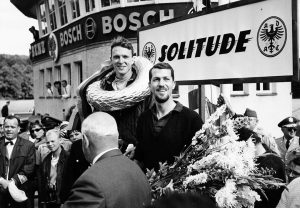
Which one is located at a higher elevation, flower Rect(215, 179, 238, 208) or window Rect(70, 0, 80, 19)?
window Rect(70, 0, 80, 19)

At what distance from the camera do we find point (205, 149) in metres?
3.17

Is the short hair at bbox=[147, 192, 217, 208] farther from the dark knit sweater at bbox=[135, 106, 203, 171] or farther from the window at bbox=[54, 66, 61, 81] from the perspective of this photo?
the window at bbox=[54, 66, 61, 81]

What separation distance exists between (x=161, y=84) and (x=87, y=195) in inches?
54.7

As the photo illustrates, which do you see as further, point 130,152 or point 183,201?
point 130,152

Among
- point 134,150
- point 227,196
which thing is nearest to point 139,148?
point 134,150

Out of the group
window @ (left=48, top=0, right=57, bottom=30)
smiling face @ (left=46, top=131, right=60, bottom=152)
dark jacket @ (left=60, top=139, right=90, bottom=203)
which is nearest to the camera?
dark jacket @ (left=60, top=139, right=90, bottom=203)

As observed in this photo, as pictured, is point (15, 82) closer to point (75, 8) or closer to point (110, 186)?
point (75, 8)

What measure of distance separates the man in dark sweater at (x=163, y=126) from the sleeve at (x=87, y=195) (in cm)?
115

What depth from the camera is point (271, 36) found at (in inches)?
147

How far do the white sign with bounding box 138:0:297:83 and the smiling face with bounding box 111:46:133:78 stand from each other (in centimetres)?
77

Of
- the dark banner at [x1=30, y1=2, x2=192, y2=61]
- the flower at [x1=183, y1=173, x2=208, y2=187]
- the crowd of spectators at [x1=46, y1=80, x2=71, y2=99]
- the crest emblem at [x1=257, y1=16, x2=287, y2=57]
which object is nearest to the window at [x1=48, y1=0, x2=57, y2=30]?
the crowd of spectators at [x1=46, y1=80, x2=71, y2=99]

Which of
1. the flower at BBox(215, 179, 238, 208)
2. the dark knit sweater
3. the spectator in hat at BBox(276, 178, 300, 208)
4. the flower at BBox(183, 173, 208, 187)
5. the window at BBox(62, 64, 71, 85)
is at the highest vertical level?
the window at BBox(62, 64, 71, 85)

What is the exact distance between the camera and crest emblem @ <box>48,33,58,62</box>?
91.7 feet

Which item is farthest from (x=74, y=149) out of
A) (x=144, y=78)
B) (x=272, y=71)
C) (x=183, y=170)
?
(x=272, y=71)
